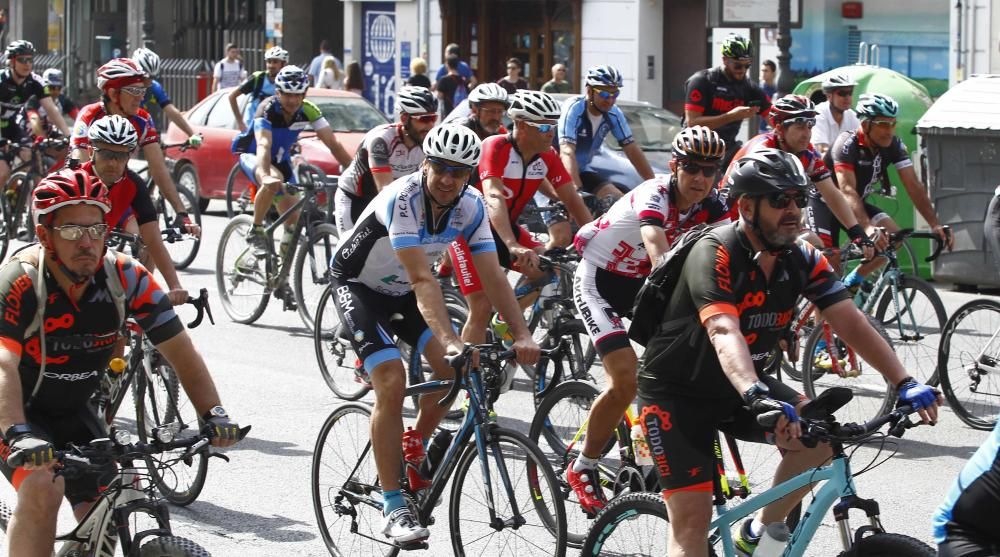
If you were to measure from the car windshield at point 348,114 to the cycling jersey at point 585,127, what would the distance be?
299 inches

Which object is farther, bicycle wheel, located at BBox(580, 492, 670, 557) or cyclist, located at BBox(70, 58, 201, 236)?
cyclist, located at BBox(70, 58, 201, 236)

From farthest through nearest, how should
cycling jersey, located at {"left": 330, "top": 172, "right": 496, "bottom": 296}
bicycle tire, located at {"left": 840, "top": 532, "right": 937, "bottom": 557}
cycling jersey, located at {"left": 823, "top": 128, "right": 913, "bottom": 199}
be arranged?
cycling jersey, located at {"left": 823, "top": 128, "right": 913, "bottom": 199}
cycling jersey, located at {"left": 330, "top": 172, "right": 496, "bottom": 296}
bicycle tire, located at {"left": 840, "top": 532, "right": 937, "bottom": 557}

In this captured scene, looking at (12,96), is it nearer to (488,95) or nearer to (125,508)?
(488,95)

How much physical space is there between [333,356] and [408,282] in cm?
333

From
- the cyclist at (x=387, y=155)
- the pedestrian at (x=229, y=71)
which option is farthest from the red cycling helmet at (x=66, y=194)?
the pedestrian at (x=229, y=71)

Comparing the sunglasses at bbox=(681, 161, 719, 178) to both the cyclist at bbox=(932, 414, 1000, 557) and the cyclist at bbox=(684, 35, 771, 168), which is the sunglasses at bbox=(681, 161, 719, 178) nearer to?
the cyclist at bbox=(932, 414, 1000, 557)

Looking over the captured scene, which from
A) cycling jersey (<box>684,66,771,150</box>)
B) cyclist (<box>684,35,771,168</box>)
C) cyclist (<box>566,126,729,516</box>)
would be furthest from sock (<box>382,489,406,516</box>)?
cycling jersey (<box>684,66,771,150</box>)

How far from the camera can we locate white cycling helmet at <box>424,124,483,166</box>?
636 centimetres

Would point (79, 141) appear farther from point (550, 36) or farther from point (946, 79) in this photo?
point (550, 36)

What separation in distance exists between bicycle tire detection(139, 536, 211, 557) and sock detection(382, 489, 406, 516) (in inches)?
56.5

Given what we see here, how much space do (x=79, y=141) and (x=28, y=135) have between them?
22.5 feet

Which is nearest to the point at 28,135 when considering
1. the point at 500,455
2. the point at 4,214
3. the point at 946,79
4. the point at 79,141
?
the point at 4,214

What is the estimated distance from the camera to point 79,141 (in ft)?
31.0

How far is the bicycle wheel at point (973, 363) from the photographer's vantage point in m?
8.84
